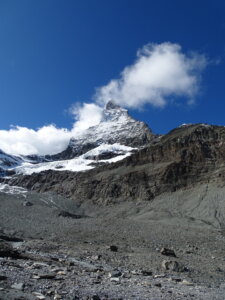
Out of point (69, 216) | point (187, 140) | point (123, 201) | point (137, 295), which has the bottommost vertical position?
point (137, 295)

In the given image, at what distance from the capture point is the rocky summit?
17500mm

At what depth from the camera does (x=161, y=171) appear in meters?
139

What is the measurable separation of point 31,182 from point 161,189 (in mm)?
85748

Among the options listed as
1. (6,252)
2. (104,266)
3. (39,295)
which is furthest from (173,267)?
(39,295)

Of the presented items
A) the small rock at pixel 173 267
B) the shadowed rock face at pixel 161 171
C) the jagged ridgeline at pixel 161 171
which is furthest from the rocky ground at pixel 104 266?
the shadowed rock face at pixel 161 171

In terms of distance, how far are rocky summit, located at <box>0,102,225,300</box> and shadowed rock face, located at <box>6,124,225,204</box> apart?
0.40m

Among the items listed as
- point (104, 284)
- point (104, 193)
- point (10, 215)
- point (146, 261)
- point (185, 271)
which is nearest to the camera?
point (104, 284)

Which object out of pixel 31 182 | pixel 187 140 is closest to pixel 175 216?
pixel 187 140

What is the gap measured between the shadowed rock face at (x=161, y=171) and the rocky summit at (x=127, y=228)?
0.40 metres

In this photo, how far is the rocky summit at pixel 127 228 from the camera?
17.5 meters

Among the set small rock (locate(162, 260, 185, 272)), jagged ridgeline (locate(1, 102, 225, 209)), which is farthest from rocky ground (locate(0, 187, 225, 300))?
jagged ridgeline (locate(1, 102, 225, 209))

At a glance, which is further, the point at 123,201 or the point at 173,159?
the point at 173,159

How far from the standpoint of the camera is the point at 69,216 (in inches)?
4018

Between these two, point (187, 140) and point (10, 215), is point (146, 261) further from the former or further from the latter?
point (187, 140)
